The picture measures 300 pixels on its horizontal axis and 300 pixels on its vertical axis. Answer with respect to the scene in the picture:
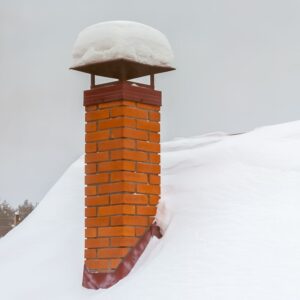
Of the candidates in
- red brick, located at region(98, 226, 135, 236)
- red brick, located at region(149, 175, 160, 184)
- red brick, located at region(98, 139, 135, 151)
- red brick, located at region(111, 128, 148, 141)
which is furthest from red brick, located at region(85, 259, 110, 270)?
red brick, located at region(111, 128, 148, 141)

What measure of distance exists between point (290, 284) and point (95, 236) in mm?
2073

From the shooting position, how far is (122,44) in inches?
282

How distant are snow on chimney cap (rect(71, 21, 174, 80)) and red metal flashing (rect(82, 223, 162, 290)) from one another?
4.89 feet

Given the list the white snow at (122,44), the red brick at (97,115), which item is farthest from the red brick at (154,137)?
the white snow at (122,44)

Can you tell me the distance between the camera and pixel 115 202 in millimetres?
6965

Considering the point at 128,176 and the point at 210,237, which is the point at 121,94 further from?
the point at 210,237

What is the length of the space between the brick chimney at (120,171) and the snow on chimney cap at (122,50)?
20mm

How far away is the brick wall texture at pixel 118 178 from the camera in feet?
22.7

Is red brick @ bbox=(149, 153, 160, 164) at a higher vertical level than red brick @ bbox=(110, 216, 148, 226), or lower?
higher

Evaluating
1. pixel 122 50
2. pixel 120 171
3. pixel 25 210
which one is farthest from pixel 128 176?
pixel 25 210

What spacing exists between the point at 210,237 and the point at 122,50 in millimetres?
1910

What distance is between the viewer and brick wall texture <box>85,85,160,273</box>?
693 cm

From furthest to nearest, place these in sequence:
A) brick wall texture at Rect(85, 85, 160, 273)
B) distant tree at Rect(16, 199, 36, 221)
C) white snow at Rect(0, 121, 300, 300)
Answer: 1. distant tree at Rect(16, 199, 36, 221)
2. brick wall texture at Rect(85, 85, 160, 273)
3. white snow at Rect(0, 121, 300, 300)

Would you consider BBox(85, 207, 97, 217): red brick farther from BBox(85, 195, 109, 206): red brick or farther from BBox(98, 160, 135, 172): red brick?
BBox(98, 160, 135, 172): red brick
